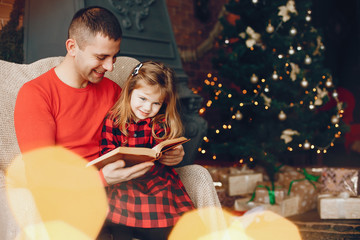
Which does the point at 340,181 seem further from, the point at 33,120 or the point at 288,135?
the point at 33,120

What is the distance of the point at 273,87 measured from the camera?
316cm

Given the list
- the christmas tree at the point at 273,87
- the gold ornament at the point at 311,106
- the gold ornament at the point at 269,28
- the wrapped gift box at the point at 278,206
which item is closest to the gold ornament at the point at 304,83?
the christmas tree at the point at 273,87

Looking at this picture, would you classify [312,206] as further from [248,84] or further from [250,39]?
[250,39]

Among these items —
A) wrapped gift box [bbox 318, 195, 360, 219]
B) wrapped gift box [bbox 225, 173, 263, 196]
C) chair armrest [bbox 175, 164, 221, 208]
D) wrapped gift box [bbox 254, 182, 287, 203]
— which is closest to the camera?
chair armrest [bbox 175, 164, 221, 208]

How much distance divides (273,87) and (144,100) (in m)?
1.87

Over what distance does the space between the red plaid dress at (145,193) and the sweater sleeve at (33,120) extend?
253 mm

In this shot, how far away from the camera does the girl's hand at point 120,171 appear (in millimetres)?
1298

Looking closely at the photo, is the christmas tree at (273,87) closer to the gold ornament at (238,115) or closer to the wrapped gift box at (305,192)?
the gold ornament at (238,115)

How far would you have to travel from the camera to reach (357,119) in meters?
5.97

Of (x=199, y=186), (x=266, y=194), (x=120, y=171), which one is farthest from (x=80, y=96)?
(x=266, y=194)

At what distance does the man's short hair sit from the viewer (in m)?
1.46

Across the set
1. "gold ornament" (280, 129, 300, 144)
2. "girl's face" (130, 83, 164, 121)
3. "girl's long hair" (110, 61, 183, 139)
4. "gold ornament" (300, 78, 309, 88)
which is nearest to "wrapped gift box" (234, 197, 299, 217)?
"gold ornament" (280, 129, 300, 144)

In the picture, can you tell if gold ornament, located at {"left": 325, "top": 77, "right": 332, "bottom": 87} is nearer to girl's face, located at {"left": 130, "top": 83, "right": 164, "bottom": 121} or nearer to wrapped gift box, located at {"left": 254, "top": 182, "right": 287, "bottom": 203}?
wrapped gift box, located at {"left": 254, "top": 182, "right": 287, "bottom": 203}

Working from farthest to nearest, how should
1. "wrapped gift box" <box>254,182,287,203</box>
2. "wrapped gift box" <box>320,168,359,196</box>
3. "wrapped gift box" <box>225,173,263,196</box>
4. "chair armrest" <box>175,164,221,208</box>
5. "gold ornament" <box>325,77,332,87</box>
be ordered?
"gold ornament" <box>325,77,332,87</box>
"wrapped gift box" <box>225,173,263,196</box>
"wrapped gift box" <box>320,168,359,196</box>
"wrapped gift box" <box>254,182,287,203</box>
"chair armrest" <box>175,164,221,208</box>
